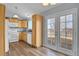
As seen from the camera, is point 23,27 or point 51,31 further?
point 23,27

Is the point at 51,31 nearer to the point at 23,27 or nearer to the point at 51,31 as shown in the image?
the point at 51,31

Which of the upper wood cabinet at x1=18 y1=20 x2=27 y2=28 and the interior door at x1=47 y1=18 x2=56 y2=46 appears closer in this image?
the interior door at x1=47 y1=18 x2=56 y2=46

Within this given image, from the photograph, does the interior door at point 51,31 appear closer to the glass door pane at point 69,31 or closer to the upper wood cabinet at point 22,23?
the glass door pane at point 69,31

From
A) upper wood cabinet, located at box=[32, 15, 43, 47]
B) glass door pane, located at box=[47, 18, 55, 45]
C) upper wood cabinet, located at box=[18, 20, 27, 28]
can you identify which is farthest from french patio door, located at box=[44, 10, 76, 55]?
upper wood cabinet, located at box=[18, 20, 27, 28]

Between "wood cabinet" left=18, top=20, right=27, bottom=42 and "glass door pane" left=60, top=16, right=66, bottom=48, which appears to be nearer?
"glass door pane" left=60, top=16, right=66, bottom=48

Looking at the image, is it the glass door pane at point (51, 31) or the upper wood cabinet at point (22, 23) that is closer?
the glass door pane at point (51, 31)

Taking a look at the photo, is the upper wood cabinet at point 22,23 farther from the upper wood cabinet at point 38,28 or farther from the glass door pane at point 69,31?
the glass door pane at point 69,31

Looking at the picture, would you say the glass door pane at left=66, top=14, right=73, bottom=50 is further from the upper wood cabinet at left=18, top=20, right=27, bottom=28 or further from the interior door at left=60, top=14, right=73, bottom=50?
the upper wood cabinet at left=18, top=20, right=27, bottom=28

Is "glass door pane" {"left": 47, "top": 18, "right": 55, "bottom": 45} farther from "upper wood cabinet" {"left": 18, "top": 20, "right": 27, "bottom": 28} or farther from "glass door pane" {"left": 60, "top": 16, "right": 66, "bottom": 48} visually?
"upper wood cabinet" {"left": 18, "top": 20, "right": 27, "bottom": 28}

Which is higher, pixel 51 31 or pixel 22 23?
pixel 22 23

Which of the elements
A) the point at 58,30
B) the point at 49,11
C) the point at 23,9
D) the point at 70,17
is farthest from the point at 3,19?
the point at 70,17

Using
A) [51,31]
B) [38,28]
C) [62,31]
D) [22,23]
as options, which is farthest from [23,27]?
[62,31]

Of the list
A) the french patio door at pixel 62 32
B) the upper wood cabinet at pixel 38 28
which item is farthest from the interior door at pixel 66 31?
the upper wood cabinet at pixel 38 28

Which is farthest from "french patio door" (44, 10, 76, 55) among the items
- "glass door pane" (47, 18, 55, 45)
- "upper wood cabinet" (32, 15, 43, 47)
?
"upper wood cabinet" (32, 15, 43, 47)
